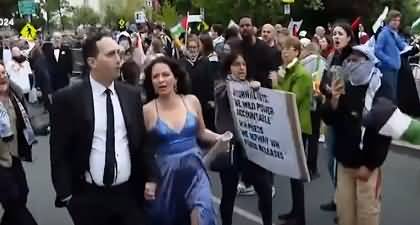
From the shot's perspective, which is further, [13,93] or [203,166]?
[13,93]

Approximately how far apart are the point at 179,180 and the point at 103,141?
2.56ft

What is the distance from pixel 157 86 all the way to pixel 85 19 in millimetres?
68705

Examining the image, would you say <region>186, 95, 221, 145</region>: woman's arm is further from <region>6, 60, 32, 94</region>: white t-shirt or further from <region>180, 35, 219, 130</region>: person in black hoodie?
<region>6, 60, 32, 94</region>: white t-shirt

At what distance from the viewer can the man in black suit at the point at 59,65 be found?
16141 millimetres

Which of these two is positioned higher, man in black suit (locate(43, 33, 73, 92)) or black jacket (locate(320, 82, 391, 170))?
black jacket (locate(320, 82, 391, 170))

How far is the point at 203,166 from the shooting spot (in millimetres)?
5398

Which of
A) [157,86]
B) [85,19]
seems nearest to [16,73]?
[157,86]

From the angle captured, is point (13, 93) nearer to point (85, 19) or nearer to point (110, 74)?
point (110, 74)

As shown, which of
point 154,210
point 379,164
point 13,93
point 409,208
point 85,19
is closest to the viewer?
point 154,210

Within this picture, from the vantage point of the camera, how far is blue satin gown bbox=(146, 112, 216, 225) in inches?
207

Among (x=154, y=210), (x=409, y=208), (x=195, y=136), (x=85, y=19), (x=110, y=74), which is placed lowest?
(x=85, y=19)

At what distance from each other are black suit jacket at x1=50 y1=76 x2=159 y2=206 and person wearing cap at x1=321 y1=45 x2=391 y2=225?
1790 mm

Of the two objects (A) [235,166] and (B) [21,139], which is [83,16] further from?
(B) [21,139]

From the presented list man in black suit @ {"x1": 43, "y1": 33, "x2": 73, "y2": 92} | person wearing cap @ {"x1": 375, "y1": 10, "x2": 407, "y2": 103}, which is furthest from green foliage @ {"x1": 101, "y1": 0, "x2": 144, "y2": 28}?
person wearing cap @ {"x1": 375, "y1": 10, "x2": 407, "y2": 103}
